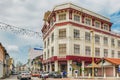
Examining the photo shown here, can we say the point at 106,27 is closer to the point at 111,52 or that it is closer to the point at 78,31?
the point at 111,52

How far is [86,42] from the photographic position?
65.1m

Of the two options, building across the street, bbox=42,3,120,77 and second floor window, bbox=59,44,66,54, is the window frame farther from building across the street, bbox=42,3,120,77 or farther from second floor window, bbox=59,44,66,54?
second floor window, bbox=59,44,66,54

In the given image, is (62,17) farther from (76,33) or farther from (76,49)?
(76,49)

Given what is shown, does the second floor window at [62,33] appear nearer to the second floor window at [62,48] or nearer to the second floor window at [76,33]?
the second floor window at [62,48]

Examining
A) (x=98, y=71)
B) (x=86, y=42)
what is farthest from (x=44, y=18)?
(x=98, y=71)

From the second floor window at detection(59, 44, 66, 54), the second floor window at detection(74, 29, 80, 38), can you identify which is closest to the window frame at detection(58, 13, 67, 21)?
the second floor window at detection(74, 29, 80, 38)

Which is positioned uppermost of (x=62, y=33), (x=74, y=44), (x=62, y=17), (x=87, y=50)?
(x=62, y=17)

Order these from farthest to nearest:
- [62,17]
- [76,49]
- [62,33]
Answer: [62,17], [62,33], [76,49]

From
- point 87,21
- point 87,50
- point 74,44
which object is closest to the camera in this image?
point 74,44

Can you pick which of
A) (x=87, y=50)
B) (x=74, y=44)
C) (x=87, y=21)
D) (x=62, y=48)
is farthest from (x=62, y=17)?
(x=87, y=50)

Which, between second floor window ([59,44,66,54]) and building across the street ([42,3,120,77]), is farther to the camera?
second floor window ([59,44,66,54])

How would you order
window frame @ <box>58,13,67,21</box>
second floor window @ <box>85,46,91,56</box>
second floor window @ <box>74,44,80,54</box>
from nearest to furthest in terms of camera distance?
second floor window @ <box>74,44,80,54</box> < window frame @ <box>58,13,67,21</box> < second floor window @ <box>85,46,91,56</box>

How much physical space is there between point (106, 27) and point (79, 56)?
18674mm

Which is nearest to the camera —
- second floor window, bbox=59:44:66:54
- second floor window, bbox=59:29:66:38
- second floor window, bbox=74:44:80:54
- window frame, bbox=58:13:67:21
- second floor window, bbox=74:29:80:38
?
second floor window, bbox=59:44:66:54
